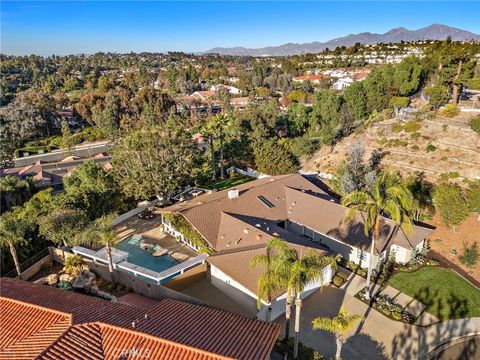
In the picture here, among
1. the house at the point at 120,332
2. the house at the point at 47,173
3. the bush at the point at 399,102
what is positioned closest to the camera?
the house at the point at 120,332

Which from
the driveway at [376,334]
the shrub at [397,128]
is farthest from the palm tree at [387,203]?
the shrub at [397,128]

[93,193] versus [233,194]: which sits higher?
[93,193]

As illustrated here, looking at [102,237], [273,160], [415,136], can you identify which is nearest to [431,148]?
[415,136]

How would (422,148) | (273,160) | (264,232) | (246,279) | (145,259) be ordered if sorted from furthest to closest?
(273,160), (422,148), (145,259), (264,232), (246,279)

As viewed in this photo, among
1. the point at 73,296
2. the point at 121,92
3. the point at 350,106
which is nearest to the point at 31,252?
the point at 73,296

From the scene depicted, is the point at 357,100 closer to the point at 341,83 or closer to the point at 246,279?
the point at 246,279

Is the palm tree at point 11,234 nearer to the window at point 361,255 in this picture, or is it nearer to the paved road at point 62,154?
the window at point 361,255

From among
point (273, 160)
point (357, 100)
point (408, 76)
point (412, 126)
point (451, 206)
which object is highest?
point (408, 76)

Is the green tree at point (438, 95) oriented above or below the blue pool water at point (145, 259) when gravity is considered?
above
